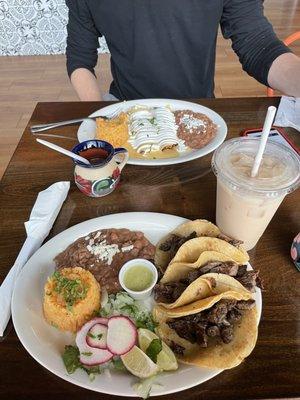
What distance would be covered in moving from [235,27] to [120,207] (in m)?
1.16

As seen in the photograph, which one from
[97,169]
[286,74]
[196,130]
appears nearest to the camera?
[97,169]

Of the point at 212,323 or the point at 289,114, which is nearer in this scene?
the point at 212,323

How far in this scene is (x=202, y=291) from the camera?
848 millimetres

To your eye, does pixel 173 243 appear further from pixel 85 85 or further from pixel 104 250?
pixel 85 85

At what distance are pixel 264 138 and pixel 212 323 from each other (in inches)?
17.0

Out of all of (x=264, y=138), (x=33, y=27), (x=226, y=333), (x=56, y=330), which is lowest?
(x=33, y=27)

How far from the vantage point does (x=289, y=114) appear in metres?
1.48

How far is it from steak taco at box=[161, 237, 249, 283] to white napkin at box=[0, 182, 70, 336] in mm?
378

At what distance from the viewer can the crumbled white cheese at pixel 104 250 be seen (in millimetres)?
1003

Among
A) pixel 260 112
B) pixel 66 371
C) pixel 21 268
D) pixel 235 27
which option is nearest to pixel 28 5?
pixel 235 27

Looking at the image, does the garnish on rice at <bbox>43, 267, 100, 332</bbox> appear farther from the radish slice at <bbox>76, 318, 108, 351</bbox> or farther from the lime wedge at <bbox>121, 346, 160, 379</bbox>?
the lime wedge at <bbox>121, 346, 160, 379</bbox>

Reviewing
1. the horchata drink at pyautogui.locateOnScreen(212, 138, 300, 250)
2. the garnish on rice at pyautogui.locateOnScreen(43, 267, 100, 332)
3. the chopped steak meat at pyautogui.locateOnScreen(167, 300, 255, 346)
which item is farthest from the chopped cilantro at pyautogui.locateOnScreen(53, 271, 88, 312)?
the horchata drink at pyautogui.locateOnScreen(212, 138, 300, 250)

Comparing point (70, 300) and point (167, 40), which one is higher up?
point (167, 40)

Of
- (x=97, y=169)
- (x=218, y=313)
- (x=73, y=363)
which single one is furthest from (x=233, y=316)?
(x=97, y=169)
